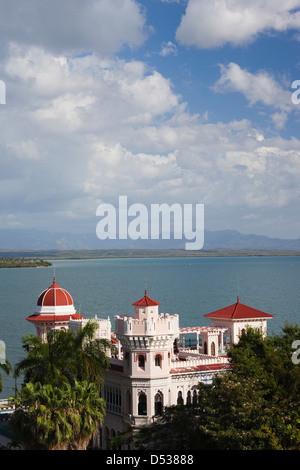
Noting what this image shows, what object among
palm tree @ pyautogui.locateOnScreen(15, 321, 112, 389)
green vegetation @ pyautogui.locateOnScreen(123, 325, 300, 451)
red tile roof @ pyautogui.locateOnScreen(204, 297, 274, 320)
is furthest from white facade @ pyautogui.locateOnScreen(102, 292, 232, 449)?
red tile roof @ pyautogui.locateOnScreen(204, 297, 274, 320)

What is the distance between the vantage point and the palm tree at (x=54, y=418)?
28.1m

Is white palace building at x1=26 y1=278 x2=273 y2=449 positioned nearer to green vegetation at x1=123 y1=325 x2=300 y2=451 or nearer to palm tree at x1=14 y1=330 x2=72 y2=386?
green vegetation at x1=123 y1=325 x2=300 y2=451

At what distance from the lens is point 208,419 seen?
29.3 m

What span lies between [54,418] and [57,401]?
79cm

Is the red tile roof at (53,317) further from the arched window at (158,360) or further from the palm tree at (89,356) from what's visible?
the arched window at (158,360)

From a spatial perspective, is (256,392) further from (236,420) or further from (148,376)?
(148,376)

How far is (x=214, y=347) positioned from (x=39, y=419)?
20.1 metres

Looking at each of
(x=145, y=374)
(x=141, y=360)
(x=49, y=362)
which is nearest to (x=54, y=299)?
(x=141, y=360)

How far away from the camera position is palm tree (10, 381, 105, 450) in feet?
92.2

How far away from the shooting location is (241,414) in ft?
93.4

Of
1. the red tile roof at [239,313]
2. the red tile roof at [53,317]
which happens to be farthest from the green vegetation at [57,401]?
the red tile roof at [239,313]

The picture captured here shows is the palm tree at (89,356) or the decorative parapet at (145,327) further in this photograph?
the decorative parapet at (145,327)
